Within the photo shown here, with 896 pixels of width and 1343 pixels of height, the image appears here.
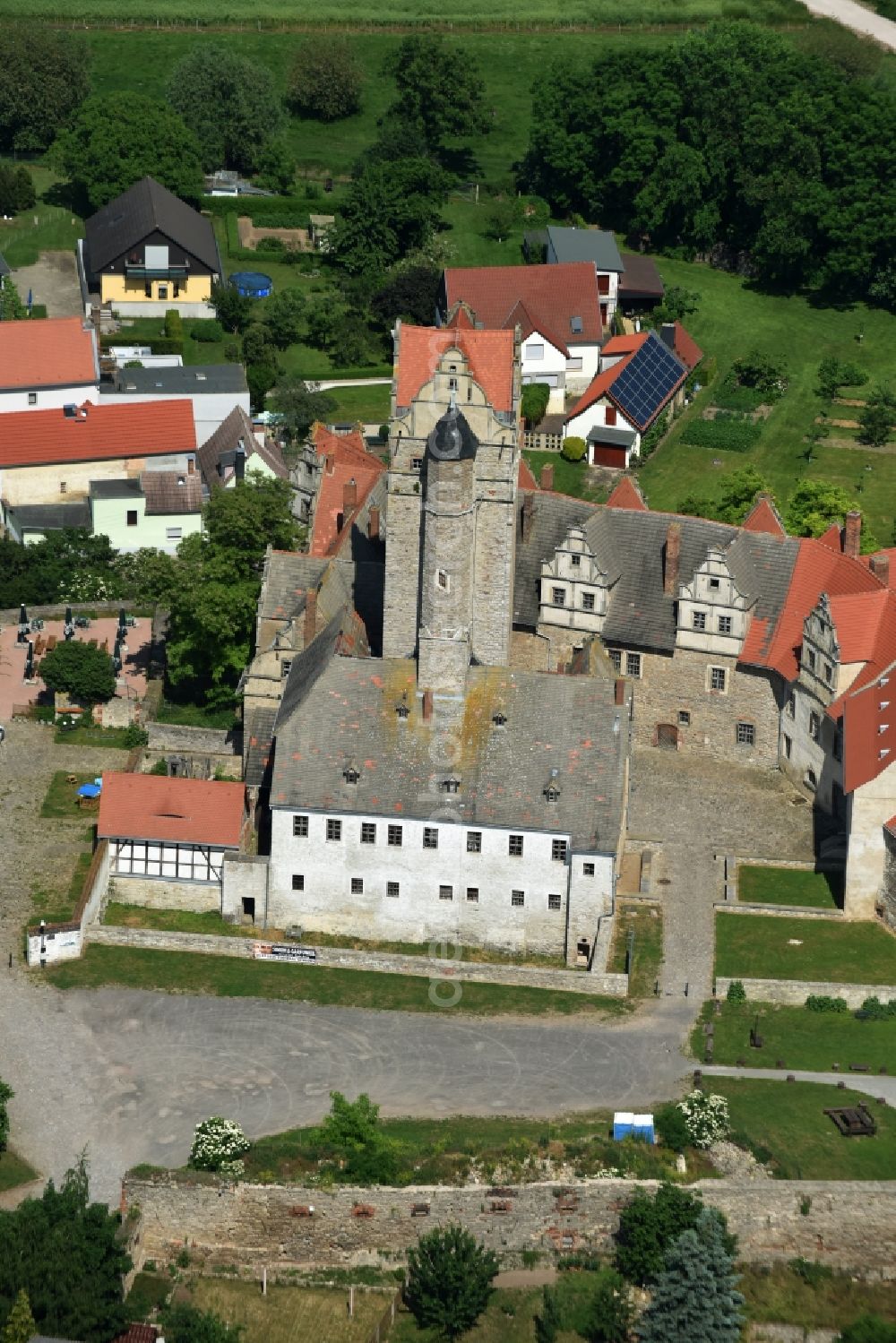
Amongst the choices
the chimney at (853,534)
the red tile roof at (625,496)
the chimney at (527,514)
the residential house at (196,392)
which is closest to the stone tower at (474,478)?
the chimney at (527,514)

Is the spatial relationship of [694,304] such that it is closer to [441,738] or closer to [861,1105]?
[441,738]

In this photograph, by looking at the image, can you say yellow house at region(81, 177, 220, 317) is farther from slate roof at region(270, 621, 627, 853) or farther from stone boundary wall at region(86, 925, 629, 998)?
stone boundary wall at region(86, 925, 629, 998)

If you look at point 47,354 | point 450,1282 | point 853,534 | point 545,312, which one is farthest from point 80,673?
point 545,312

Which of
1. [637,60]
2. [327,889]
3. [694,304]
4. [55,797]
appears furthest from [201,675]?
[637,60]

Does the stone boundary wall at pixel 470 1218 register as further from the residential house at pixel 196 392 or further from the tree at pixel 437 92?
the tree at pixel 437 92

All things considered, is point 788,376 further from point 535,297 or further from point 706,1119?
point 706,1119
